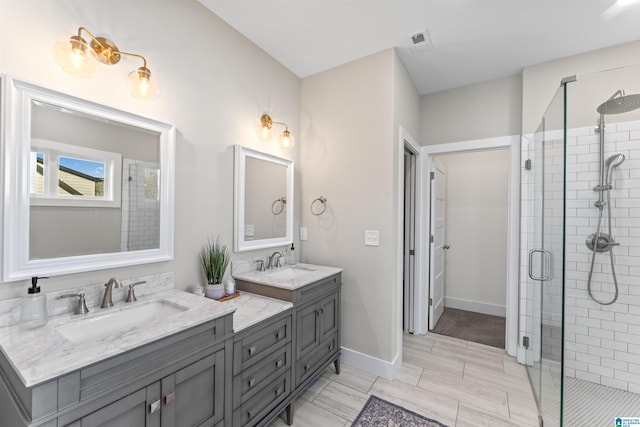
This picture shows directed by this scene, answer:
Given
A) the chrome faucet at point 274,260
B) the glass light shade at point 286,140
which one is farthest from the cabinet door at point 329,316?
the glass light shade at point 286,140

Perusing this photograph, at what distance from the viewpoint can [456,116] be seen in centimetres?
304

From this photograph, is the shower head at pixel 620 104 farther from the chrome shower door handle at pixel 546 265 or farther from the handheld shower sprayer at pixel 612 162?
the chrome shower door handle at pixel 546 265

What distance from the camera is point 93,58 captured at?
1.35 metres

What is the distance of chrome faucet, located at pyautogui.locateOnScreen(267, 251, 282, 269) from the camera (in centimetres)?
245

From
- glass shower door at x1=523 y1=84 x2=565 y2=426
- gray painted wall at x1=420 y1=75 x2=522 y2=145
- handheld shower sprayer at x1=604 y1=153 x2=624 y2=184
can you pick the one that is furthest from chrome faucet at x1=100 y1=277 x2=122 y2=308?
handheld shower sprayer at x1=604 y1=153 x2=624 y2=184

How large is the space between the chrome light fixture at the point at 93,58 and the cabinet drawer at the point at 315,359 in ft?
6.42

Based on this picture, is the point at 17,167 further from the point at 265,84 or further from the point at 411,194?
the point at 411,194

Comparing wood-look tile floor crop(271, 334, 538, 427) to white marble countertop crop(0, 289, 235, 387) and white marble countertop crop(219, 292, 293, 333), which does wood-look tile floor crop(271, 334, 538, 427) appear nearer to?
white marble countertop crop(219, 292, 293, 333)

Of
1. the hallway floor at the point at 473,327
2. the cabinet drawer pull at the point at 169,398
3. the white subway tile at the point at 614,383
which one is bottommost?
the hallway floor at the point at 473,327

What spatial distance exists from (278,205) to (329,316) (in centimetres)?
109

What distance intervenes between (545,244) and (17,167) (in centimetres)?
320

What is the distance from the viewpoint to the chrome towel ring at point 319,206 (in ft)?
8.84

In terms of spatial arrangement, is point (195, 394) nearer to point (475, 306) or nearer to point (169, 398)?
point (169, 398)

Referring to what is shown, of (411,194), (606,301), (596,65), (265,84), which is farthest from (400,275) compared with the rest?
(596,65)
